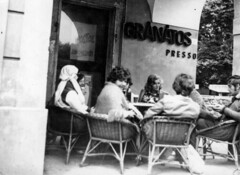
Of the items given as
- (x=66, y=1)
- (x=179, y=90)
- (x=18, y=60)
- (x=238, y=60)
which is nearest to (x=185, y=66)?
(x=238, y=60)

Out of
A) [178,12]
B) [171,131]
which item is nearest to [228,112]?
Result: [171,131]

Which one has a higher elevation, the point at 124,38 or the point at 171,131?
the point at 124,38

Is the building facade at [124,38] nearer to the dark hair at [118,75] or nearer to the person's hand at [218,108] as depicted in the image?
the dark hair at [118,75]

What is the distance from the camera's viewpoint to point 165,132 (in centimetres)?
390

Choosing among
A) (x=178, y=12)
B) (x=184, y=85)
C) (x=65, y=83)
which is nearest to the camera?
(x=184, y=85)

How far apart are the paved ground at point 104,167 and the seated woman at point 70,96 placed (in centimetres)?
51

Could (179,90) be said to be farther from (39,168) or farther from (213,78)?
(213,78)

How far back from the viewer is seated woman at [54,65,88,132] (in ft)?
14.4

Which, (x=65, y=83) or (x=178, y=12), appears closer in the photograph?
(x=65, y=83)

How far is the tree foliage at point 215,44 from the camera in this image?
20.1m

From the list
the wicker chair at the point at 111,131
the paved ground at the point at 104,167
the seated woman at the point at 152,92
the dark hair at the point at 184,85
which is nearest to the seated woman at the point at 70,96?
the wicker chair at the point at 111,131

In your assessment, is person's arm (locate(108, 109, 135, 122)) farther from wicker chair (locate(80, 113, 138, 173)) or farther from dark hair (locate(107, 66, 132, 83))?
dark hair (locate(107, 66, 132, 83))

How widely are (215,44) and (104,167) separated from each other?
1856cm

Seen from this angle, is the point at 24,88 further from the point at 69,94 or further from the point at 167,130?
the point at 167,130
